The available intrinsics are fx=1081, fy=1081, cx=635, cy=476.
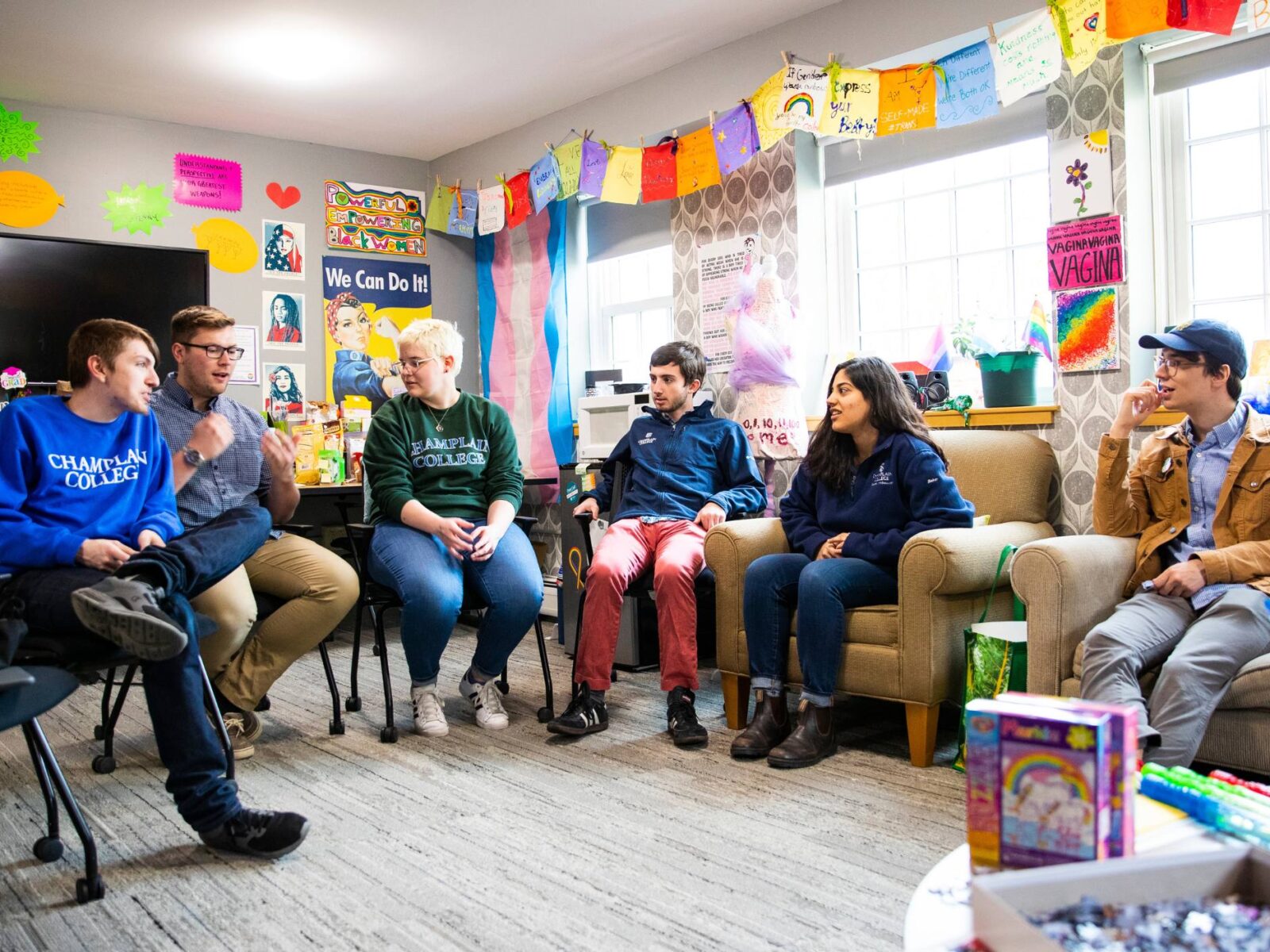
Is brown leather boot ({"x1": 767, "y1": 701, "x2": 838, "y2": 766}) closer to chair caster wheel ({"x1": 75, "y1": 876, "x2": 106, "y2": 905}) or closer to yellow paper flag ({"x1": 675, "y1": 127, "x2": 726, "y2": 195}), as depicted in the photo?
chair caster wheel ({"x1": 75, "y1": 876, "x2": 106, "y2": 905})

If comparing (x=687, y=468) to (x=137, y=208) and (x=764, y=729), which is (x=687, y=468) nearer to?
(x=764, y=729)

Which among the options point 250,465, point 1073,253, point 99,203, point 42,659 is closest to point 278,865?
point 42,659

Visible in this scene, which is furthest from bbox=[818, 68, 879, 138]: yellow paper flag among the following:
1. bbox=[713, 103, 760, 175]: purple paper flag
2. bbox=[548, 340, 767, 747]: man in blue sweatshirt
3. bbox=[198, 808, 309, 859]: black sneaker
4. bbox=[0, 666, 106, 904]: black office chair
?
bbox=[0, 666, 106, 904]: black office chair

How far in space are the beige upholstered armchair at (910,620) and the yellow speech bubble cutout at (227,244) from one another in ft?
10.3

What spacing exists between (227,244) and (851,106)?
9.90 feet

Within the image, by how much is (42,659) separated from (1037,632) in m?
2.05

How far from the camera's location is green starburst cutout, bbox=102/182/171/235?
480cm

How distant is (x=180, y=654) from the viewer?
6.65ft

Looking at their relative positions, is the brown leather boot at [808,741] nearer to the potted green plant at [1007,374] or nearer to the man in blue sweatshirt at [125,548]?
the man in blue sweatshirt at [125,548]

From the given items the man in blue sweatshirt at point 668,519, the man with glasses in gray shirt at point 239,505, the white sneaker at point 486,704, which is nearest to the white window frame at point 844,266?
the man in blue sweatshirt at point 668,519

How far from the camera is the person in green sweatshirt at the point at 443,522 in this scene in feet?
9.85

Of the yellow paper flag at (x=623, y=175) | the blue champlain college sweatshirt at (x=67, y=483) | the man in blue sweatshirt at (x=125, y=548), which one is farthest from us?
the yellow paper flag at (x=623, y=175)

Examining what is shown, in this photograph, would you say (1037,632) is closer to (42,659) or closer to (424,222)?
(42,659)

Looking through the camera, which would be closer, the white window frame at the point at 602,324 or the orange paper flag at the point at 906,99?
the orange paper flag at the point at 906,99
